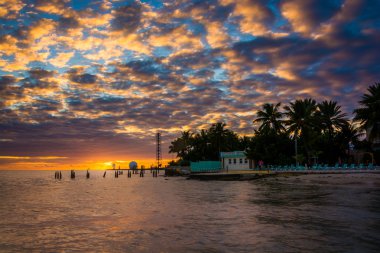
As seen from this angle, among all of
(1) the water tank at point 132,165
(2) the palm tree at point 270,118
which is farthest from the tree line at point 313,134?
(1) the water tank at point 132,165

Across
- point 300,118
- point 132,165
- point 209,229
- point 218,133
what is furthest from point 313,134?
point 132,165

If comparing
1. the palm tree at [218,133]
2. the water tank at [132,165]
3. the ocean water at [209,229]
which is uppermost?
the palm tree at [218,133]

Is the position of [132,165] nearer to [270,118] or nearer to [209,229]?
[270,118]

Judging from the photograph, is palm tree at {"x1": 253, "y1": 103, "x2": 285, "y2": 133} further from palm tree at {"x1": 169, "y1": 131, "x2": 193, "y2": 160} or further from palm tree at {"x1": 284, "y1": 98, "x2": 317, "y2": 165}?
palm tree at {"x1": 169, "y1": 131, "x2": 193, "y2": 160}

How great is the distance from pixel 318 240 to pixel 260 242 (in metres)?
1.96

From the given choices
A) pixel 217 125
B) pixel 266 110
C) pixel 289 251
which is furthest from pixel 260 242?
pixel 217 125

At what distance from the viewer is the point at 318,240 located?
11.5 m

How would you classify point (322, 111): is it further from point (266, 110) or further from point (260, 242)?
point (260, 242)

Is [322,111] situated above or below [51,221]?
above

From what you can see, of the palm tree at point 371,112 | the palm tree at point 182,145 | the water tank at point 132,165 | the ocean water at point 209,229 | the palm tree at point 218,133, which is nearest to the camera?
the ocean water at point 209,229

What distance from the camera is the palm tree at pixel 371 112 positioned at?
51.3m

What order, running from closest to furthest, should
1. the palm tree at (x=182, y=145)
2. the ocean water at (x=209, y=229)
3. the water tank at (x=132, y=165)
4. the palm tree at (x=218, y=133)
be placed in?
the ocean water at (x=209, y=229), the palm tree at (x=218, y=133), the palm tree at (x=182, y=145), the water tank at (x=132, y=165)

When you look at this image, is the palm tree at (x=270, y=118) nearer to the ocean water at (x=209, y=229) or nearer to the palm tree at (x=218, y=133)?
the palm tree at (x=218, y=133)

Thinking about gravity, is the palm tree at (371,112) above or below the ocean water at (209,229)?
above
